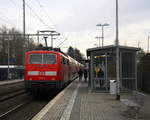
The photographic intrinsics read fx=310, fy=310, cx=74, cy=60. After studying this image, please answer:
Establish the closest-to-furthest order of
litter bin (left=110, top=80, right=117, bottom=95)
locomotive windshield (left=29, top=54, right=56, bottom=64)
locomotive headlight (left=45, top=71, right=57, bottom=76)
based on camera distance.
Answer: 1. litter bin (left=110, top=80, right=117, bottom=95)
2. locomotive headlight (left=45, top=71, right=57, bottom=76)
3. locomotive windshield (left=29, top=54, right=56, bottom=64)

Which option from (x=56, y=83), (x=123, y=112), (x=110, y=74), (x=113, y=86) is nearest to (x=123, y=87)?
(x=110, y=74)

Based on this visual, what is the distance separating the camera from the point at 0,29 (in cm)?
6769

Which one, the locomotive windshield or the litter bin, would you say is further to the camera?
the locomotive windshield

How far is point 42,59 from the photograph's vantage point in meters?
18.9

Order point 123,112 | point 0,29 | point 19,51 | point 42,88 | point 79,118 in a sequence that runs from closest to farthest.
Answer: point 79,118 < point 123,112 < point 42,88 < point 0,29 < point 19,51

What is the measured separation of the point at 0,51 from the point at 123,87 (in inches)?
2166

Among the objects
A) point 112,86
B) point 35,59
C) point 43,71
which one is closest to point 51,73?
point 43,71

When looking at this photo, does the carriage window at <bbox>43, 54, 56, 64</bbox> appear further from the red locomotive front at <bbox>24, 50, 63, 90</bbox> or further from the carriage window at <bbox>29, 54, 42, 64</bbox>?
the carriage window at <bbox>29, 54, 42, 64</bbox>

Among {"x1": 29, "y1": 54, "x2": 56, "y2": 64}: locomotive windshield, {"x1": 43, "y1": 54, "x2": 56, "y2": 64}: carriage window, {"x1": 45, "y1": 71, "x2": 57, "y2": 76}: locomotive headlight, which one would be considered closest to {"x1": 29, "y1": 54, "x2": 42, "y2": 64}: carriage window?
{"x1": 29, "y1": 54, "x2": 56, "y2": 64}: locomotive windshield

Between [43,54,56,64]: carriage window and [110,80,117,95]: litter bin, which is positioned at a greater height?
[43,54,56,64]: carriage window

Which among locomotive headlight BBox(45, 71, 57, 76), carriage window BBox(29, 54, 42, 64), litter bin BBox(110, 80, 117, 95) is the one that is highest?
carriage window BBox(29, 54, 42, 64)

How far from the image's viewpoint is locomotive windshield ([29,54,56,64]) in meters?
18.8

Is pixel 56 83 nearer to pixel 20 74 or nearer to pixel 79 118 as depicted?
pixel 79 118

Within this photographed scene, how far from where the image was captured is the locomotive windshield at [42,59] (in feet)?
61.7
